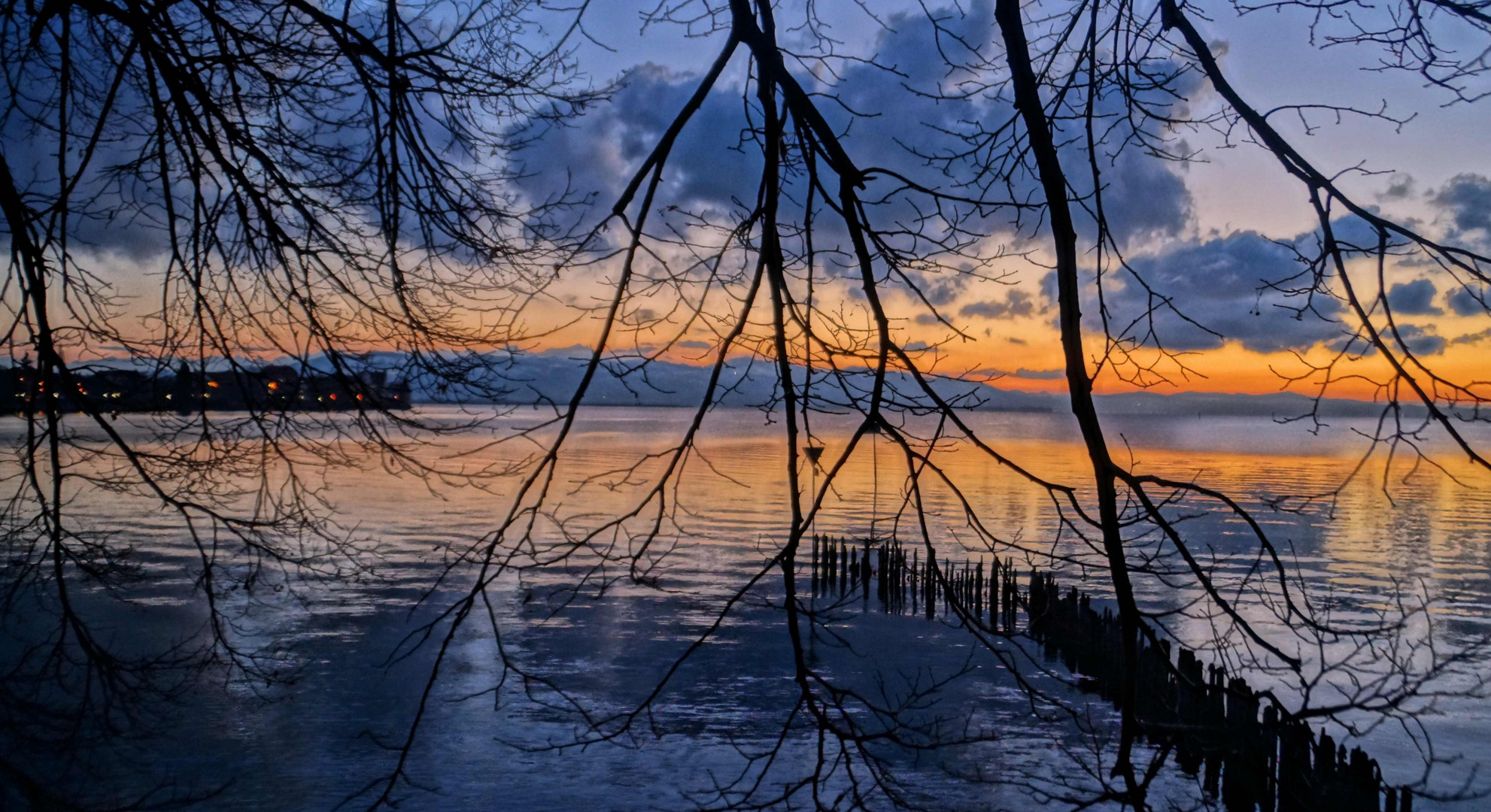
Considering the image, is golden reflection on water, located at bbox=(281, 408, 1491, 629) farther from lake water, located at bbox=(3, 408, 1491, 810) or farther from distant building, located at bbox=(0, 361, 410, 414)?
distant building, located at bbox=(0, 361, 410, 414)

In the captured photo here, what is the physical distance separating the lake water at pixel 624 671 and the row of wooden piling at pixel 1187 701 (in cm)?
34

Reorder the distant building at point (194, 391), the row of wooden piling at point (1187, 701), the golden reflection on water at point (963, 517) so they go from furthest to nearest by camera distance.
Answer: the golden reflection on water at point (963, 517), the distant building at point (194, 391), the row of wooden piling at point (1187, 701)

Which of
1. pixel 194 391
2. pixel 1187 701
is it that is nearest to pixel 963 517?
pixel 1187 701

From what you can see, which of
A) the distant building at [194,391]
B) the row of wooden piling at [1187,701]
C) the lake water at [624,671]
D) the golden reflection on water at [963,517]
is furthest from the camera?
the golden reflection on water at [963,517]

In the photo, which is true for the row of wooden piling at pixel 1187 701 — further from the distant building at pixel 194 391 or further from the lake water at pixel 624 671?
the distant building at pixel 194 391

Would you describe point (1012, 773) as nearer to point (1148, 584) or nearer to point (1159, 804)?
point (1159, 804)

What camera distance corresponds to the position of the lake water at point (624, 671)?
9.52 m

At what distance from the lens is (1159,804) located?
9414 mm

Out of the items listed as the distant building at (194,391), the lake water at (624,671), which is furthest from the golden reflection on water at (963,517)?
the distant building at (194,391)

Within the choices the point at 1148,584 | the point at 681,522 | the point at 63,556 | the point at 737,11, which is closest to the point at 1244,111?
the point at 737,11

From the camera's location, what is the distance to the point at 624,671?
13320mm

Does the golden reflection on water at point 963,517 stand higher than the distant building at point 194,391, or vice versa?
the distant building at point 194,391

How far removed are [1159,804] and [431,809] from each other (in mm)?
6639

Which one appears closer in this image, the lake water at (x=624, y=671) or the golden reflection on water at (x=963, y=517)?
the lake water at (x=624, y=671)
